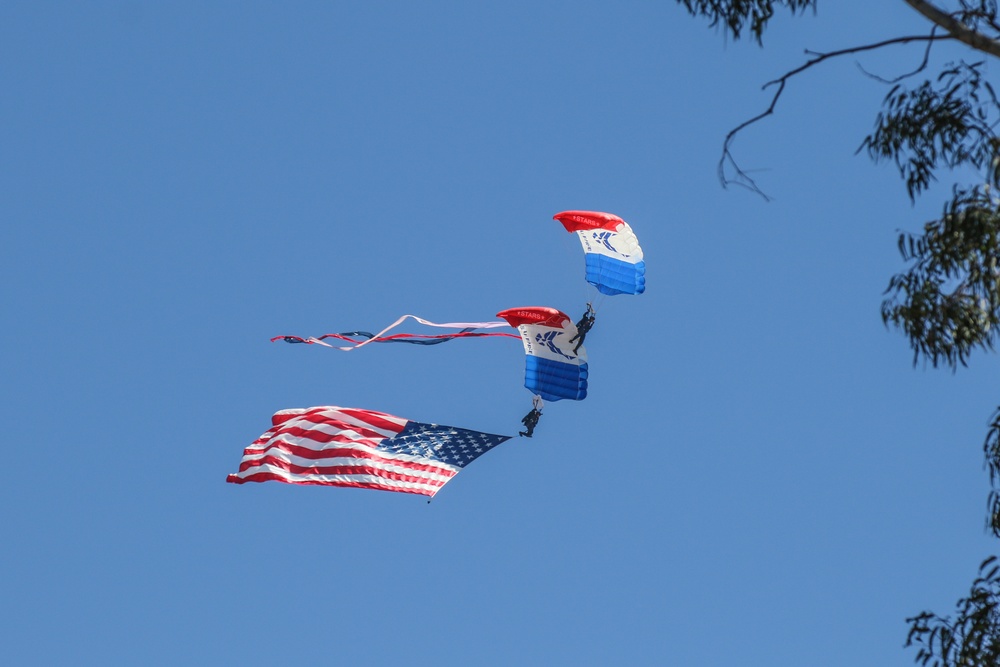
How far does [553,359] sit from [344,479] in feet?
13.5

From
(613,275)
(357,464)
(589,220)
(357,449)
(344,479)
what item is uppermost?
(589,220)

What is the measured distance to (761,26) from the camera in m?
15.1

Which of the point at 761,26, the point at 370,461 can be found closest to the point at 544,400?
the point at 370,461

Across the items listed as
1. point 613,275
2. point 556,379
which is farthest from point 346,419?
point 613,275

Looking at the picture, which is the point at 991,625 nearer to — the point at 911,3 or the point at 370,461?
the point at 911,3

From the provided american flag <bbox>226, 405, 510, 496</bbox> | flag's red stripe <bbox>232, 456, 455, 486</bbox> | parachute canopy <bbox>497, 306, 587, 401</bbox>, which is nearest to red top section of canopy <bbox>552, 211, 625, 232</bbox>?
parachute canopy <bbox>497, 306, 587, 401</bbox>

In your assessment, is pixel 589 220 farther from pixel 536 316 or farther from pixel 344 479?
pixel 344 479

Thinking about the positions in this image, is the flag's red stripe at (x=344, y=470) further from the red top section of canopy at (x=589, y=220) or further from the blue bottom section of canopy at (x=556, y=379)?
the red top section of canopy at (x=589, y=220)

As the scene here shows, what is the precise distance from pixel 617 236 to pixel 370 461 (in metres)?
5.88

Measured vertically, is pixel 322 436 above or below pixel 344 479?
above

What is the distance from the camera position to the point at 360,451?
26.4m

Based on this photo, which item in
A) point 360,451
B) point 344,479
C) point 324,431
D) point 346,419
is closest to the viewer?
point 344,479

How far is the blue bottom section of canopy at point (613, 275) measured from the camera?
27.3 metres

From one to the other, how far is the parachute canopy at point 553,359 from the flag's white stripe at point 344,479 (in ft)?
8.32
